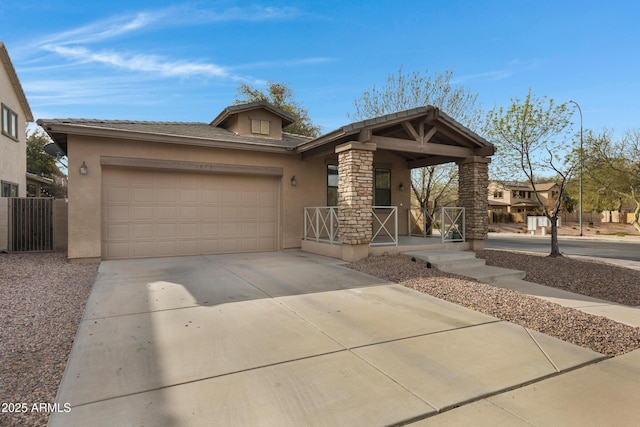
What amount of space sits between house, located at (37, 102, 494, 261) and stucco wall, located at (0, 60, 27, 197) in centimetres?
610

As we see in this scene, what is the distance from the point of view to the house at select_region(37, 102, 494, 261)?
8625 mm

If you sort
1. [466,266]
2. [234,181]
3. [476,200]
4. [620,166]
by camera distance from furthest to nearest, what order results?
[620,166], [476,200], [234,181], [466,266]

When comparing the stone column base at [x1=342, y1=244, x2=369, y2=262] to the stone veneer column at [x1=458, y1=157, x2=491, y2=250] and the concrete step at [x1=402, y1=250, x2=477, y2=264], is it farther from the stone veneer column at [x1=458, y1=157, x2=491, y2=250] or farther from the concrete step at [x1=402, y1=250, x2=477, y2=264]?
the stone veneer column at [x1=458, y1=157, x2=491, y2=250]

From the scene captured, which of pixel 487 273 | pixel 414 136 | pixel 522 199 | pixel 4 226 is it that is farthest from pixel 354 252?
pixel 522 199

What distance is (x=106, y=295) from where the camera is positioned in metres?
5.54

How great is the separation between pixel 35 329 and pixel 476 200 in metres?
10.6

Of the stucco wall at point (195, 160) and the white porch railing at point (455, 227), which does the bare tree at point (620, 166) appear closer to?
the white porch railing at point (455, 227)

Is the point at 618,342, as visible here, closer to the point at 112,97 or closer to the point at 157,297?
the point at 157,297

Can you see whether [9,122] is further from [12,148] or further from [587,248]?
[587,248]

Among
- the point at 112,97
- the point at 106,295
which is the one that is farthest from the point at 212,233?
the point at 112,97

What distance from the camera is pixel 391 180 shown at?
1267cm

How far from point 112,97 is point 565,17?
16471mm

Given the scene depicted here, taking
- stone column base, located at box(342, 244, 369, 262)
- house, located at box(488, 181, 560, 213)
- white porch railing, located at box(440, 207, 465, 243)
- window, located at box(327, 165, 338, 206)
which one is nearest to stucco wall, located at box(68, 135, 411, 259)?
window, located at box(327, 165, 338, 206)

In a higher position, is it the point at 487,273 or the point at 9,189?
the point at 9,189
